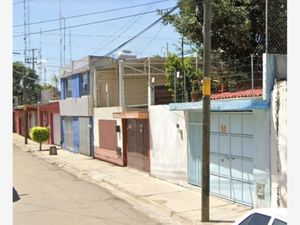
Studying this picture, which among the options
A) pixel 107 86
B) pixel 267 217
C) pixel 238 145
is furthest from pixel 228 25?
pixel 107 86

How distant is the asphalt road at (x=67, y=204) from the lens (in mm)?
12266

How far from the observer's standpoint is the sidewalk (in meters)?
12.3

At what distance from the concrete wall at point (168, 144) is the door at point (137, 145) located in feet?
2.64

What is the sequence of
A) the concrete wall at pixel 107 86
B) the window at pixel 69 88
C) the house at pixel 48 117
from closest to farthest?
1. the concrete wall at pixel 107 86
2. the window at pixel 69 88
3. the house at pixel 48 117

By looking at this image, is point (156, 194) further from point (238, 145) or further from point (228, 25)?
point (228, 25)

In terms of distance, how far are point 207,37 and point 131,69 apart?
18.1 meters

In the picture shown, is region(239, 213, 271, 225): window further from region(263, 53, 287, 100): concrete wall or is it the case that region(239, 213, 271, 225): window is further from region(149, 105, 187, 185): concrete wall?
region(149, 105, 187, 185): concrete wall

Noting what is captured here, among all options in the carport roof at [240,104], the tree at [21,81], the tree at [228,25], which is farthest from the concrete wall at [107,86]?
the tree at [21,81]

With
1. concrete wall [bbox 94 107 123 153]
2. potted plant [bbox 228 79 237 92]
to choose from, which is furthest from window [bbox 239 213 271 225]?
concrete wall [bbox 94 107 123 153]

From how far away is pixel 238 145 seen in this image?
1338cm

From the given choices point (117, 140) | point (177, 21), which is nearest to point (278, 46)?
point (177, 21)

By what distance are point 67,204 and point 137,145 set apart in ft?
25.0

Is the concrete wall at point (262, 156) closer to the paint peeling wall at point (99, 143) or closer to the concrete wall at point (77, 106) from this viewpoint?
the paint peeling wall at point (99, 143)
